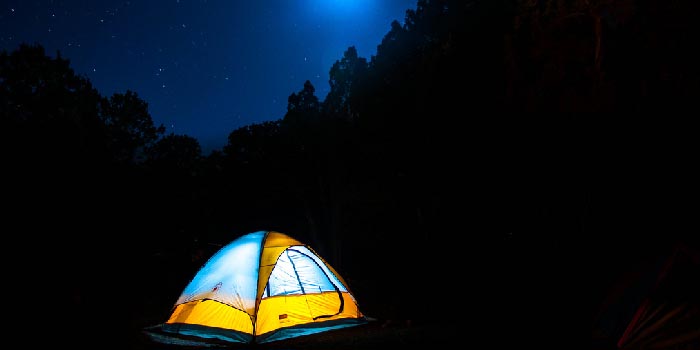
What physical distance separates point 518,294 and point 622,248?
5.35 meters

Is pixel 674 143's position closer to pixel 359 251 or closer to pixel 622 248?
pixel 622 248

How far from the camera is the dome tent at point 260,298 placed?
21.0 ft

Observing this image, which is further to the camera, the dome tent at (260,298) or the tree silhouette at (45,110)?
the tree silhouette at (45,110)

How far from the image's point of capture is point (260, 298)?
255 inches

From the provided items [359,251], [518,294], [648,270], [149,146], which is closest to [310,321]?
[648,270]

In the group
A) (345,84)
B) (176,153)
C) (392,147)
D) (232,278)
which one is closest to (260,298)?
(232,278)

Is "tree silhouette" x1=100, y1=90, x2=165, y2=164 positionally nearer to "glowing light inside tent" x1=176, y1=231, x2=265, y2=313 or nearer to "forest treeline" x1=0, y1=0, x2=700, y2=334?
"forest treeline" x1=0, y1=0, x2=700, y2=334

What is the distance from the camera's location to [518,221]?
1602cm

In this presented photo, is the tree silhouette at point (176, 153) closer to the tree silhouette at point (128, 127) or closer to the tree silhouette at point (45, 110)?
the tree silhouette at point (128, 127)

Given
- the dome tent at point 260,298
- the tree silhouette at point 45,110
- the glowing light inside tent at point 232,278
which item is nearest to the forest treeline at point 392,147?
the tree silhouette at point 45,110

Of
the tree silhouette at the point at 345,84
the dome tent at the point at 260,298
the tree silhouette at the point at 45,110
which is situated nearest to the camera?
the dome tent at the point at 260,298

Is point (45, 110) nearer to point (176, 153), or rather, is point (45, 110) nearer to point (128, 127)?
point (128, 127)

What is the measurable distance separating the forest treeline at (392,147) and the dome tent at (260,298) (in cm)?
748

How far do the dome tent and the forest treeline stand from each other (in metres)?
7.48
